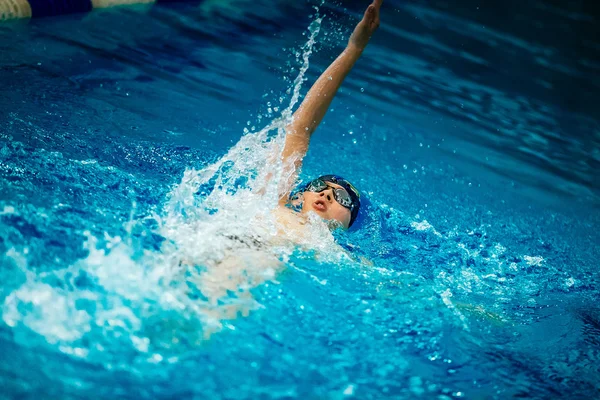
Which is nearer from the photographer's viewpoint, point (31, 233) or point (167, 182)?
point (31, 233)

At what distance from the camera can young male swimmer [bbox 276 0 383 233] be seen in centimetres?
333

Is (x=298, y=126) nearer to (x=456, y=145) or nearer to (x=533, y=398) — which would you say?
(x=533, y=398)

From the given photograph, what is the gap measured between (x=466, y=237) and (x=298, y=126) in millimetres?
1793

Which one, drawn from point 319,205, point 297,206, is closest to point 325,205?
point 319,205

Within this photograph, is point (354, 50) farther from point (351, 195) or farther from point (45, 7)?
point (45, 7)

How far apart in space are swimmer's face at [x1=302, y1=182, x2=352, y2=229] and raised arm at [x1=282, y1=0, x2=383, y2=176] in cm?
25

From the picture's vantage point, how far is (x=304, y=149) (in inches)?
141

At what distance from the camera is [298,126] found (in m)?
3.52

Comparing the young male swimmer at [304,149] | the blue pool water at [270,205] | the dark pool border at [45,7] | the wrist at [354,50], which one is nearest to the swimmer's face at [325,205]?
the young male swimmer at [304,149]

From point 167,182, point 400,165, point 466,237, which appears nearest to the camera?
point 167,182

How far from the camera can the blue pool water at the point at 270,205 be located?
2217 mm

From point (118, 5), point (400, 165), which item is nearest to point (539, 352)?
point (400, 165)

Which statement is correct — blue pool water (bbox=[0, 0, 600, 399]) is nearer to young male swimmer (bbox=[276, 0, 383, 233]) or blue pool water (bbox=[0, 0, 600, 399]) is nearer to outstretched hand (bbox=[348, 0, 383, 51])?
young male swimmer (bbox=[276, 0, 383, 233])

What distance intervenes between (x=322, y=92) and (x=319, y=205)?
687 mm
